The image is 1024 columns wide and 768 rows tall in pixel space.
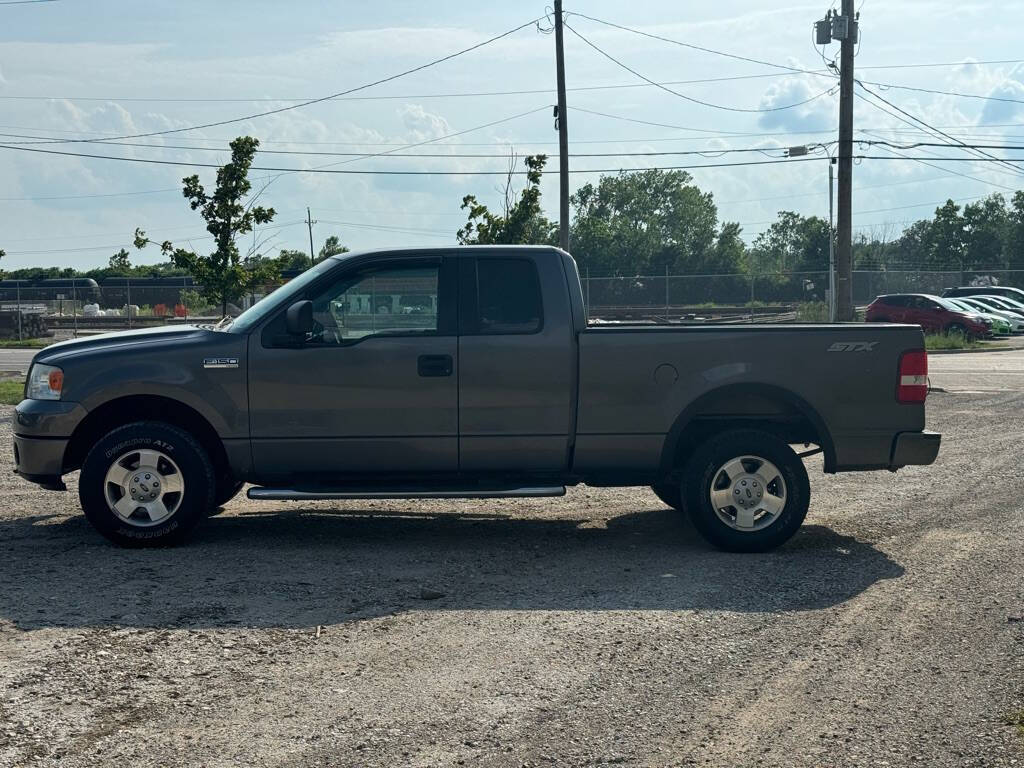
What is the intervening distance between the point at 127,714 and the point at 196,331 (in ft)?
12.4

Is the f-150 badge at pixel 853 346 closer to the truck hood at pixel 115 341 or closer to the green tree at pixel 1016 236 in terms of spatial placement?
the truck hood at pixel 115 341

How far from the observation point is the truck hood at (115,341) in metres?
7.96

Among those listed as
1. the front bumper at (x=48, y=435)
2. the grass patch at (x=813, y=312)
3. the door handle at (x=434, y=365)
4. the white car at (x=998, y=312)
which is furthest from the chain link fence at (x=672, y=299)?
the front bumper at (x=48, y=435)

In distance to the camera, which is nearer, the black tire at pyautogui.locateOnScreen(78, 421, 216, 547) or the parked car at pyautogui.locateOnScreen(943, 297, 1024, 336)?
the black tire at pyautogui.locateOnScreen(78, 421, 216, 547)

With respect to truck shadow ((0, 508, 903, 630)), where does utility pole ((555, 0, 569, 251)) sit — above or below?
above

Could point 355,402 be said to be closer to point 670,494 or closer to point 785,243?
point 670,494

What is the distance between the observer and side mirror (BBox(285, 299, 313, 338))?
7613mm

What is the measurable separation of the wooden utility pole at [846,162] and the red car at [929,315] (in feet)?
37.3

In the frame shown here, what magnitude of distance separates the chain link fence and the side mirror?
2956 cm

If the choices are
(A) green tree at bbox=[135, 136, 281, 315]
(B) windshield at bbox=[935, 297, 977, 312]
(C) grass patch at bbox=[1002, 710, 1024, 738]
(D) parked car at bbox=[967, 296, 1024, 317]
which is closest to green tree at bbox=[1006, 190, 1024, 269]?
(D) parked car at bbox=[967, 296, 1024, 317]

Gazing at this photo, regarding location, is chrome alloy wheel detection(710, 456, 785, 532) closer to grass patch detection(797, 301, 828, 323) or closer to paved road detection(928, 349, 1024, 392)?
paved road detection(928, 349, 1024, 392)

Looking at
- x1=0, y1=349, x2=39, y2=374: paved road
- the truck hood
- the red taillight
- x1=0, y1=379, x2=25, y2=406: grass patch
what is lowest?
x1=0, y1=349, x2=39, y2=374: paved road

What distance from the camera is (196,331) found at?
8.17 metres

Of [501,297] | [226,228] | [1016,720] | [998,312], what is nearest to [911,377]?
[501,297]
